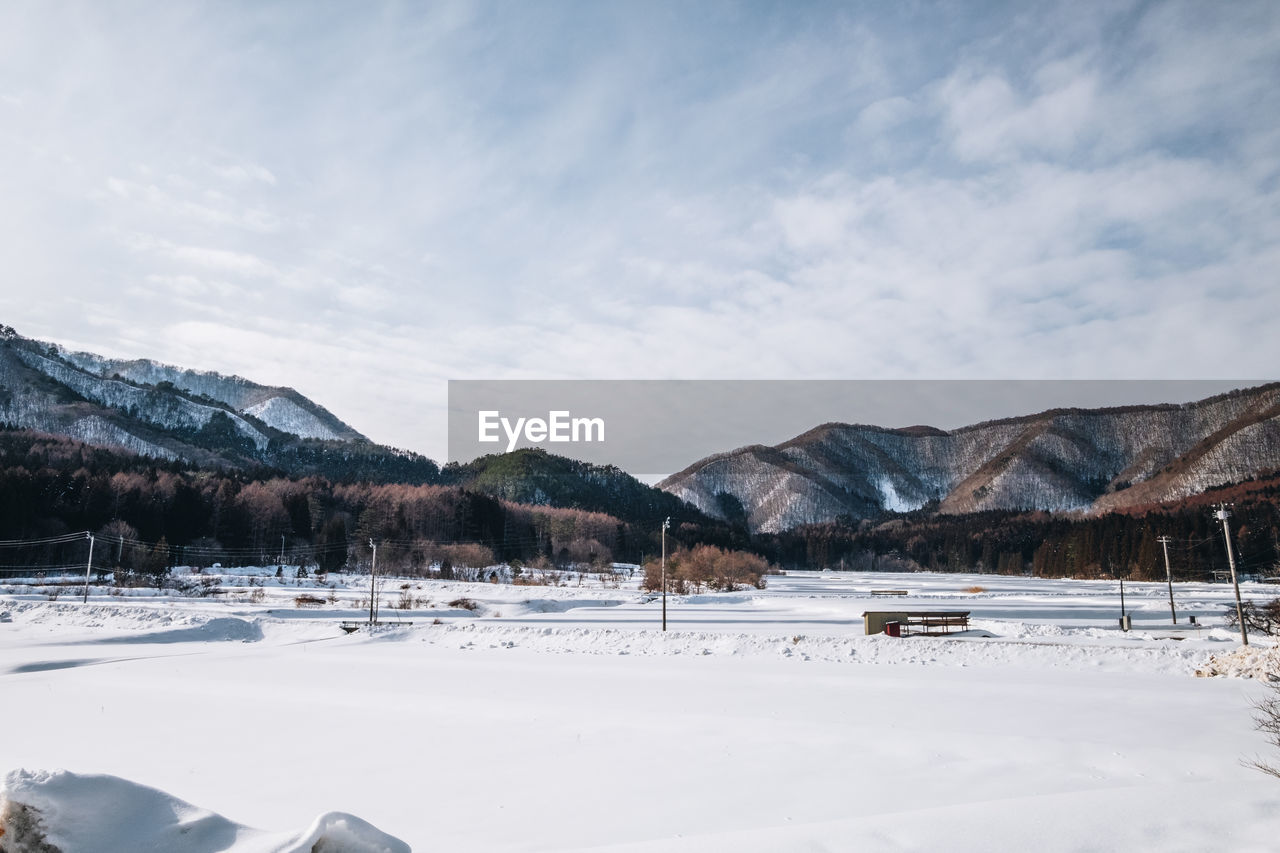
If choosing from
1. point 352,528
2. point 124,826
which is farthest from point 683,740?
point 352,528

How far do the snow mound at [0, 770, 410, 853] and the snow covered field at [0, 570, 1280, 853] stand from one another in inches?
78.8

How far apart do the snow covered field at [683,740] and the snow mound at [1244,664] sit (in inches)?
21.0

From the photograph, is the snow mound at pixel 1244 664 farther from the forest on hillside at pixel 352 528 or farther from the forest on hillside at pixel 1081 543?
the forest on hillside at pixel 352 528

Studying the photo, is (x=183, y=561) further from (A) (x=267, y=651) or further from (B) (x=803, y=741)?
(B) (x=803, y=741)

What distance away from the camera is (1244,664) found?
16.9m

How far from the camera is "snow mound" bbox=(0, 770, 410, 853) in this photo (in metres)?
4.07

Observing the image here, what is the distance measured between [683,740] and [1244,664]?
48.6 ft

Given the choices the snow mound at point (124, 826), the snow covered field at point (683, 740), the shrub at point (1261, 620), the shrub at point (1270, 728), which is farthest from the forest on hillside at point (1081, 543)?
the snow mound at point (124, 826)

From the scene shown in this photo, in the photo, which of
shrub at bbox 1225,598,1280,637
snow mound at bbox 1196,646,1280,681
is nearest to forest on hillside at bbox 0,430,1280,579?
shrub at bbox 1225,598,1280,637

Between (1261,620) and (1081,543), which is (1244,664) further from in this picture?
(1081,543)

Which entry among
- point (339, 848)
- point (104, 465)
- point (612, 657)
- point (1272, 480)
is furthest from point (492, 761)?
point (1272, 480)

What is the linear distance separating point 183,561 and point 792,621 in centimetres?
6469

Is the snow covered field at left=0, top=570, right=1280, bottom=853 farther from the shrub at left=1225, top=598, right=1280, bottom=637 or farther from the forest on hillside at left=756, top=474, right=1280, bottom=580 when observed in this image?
the forest on hillside at left=756, top=474, right=1280, bottom=580

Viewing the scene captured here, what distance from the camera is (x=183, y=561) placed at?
73.8 metres
